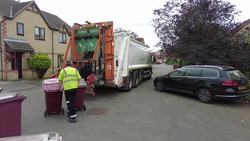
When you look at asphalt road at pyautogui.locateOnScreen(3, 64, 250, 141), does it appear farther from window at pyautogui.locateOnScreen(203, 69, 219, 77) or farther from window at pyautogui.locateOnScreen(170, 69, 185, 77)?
window at pyautogui.locateOnScreen(170, 69, 185, 77)

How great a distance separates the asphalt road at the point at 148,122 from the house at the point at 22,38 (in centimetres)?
1043

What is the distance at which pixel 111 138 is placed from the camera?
4.60 meters

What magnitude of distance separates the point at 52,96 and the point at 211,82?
633 centimetres

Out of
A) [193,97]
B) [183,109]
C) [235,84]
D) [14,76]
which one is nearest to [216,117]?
[183,109]

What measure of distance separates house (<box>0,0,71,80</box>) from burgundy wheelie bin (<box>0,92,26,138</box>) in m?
13.9

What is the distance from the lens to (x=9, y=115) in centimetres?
424

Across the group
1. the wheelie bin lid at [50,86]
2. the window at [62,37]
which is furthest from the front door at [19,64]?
the wheelie bin lid at [50,86]

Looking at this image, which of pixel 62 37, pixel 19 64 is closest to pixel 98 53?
pixel 19 64

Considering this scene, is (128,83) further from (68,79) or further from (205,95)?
(68,79)

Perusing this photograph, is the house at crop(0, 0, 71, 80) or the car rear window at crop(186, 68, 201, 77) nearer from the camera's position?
the car rear window at crop(186, 68, 201, 77)

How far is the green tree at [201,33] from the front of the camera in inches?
471

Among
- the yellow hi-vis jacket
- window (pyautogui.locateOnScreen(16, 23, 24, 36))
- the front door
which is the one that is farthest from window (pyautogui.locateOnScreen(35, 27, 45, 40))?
the yellow hi-vis jacket

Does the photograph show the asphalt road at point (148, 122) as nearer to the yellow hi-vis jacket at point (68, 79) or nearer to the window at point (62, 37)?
the yellow hi-vis jacket at point (68, 79)

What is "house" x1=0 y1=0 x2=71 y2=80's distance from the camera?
16.5m
